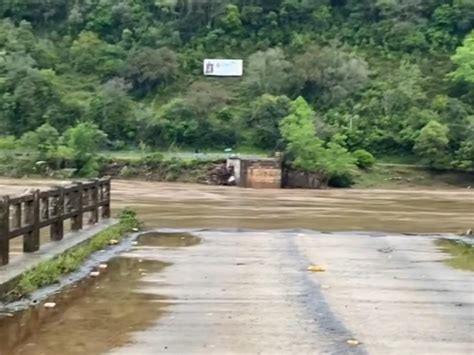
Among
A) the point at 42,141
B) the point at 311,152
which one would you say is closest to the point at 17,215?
the point at 311,152

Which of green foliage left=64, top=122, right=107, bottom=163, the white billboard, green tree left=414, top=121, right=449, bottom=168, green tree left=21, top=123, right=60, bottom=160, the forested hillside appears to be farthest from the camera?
the white billboard

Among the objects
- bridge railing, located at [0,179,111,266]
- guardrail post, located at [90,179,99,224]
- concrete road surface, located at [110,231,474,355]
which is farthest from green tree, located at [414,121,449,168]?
concrete road surface, located at [110,231,474,355]

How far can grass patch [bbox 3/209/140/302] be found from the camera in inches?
373

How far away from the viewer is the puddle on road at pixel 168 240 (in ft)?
50.7

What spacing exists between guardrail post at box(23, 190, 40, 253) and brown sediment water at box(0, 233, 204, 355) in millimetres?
1076

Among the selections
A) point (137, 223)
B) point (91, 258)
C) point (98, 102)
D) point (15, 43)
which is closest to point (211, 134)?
point (98, 102)

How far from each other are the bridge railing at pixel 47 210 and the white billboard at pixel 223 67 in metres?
80.6

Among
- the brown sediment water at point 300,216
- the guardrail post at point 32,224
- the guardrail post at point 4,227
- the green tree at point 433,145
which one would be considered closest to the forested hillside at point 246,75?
the green tree at point 433,145

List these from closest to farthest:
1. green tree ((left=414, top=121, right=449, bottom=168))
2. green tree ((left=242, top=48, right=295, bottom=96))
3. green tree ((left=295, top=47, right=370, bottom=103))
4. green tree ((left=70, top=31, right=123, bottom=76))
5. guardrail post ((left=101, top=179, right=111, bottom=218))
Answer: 1. guardrail post ((left=101, top=179, right=111, bottom=218))
2. green tree ((left=414, top=121, right=449, bottom=168))
3. green tree ((left=295, top=47, right=370, bottom=103))
4. green tree ((left=242, top=48, right=295, bottom=96))
5. green tree ((left=70, top=31, right=123, bottom=76))

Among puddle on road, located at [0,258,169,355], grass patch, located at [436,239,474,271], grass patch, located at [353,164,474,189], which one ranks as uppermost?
puddle on road, located at [0,258,169,355]

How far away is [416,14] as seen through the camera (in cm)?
11162

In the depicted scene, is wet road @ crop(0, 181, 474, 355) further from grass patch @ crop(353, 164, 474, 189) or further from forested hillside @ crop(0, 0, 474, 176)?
forested hillside @ crop(0, 0, 474, 176)

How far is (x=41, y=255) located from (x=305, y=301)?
12.4ft

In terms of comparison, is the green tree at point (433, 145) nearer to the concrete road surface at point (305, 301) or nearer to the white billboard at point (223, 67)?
the white billboard at point (223, 67)
